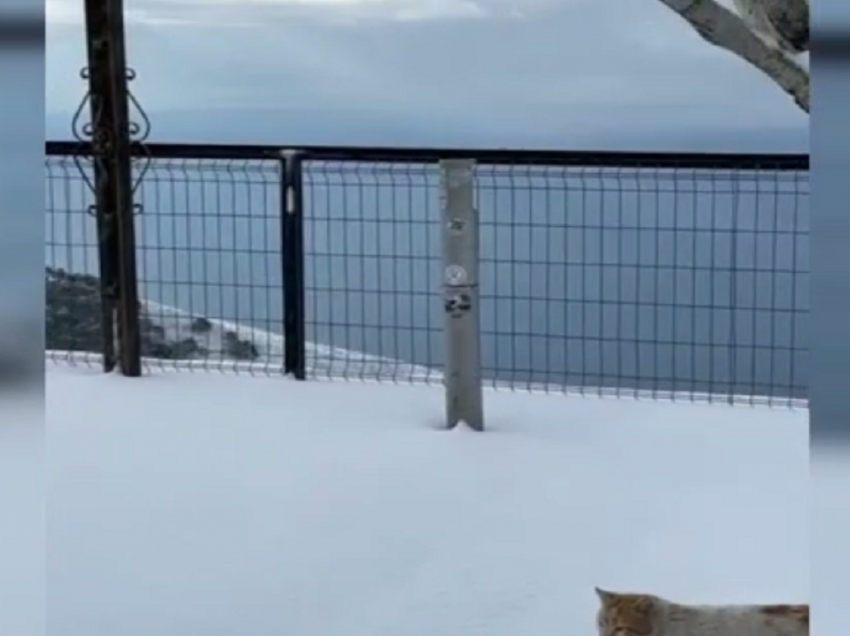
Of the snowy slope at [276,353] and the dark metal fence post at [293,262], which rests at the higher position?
the dark metal fence post at [293,262]

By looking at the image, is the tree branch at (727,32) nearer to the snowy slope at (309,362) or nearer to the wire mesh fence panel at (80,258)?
the snowy slope at (309,362)

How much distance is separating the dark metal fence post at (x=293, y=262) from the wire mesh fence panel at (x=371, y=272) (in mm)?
39

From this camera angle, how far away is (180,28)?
9.37ft

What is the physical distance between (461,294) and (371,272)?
0.83m

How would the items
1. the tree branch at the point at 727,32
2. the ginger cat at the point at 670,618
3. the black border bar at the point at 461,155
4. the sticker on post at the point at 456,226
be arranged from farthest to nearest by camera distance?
the black border bar at the point at 461,155 < the sticker on post at the point at 456,226 < the ginger cat at the point at 670,618 < the tree branch at the point at 727,32

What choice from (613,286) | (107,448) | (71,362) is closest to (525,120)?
(613,286)

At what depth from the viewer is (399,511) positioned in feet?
8.21

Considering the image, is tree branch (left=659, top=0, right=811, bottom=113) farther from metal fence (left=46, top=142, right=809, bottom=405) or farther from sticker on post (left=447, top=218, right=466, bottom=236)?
metal fence (left=46, top=142, right=809, bottom=405)

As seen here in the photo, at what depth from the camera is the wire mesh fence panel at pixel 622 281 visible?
3514mm

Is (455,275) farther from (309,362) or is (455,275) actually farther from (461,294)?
(309,362)

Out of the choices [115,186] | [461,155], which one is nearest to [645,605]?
[461,155]

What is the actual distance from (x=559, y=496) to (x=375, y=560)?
0.50 metres

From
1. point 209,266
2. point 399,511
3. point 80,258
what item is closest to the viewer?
point 399,511

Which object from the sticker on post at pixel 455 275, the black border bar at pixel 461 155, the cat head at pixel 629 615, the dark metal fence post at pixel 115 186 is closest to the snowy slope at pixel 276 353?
the dark metal fence post at pixel 115 186
